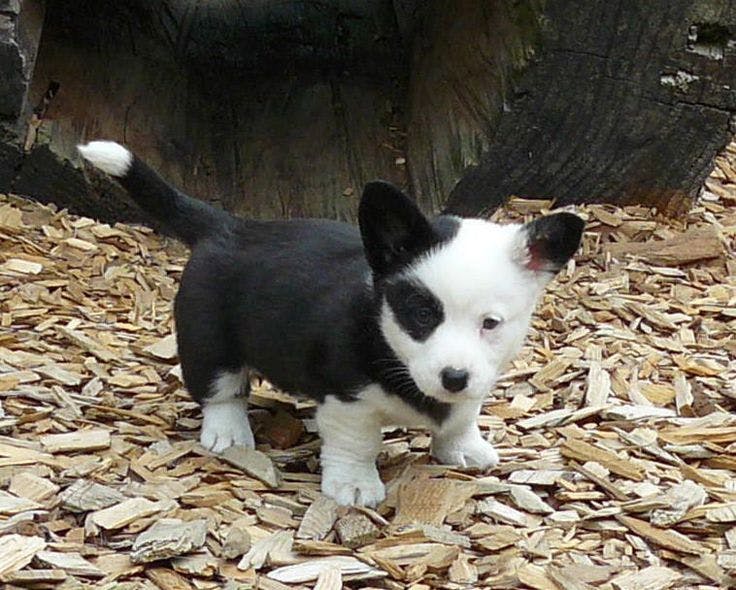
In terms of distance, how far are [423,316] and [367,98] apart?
3.19m

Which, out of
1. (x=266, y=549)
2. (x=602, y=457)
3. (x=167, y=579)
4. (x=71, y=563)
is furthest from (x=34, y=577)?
(x=602, y=457)

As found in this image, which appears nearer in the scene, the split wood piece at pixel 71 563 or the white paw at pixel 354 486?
the split wood piece at pixel 71 563

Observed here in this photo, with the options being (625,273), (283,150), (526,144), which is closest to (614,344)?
(625,273)

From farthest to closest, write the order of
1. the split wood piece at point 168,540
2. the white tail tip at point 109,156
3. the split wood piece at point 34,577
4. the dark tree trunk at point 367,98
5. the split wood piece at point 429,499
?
the dark tree trunk at point 367,98 < the white tail tip at point 109,156 < the split wood piece at point 429,499 < the split wood piece at point 168,540 < the split wood piece at point 34,577

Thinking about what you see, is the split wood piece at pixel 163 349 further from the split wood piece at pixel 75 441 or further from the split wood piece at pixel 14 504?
the split wood piece at pixel 14 504

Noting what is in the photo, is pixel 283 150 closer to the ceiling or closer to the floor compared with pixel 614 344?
closer to the ceiling

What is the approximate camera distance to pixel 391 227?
2869 millimetres

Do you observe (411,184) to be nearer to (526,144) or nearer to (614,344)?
(526,144)

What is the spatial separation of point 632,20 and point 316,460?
192cm

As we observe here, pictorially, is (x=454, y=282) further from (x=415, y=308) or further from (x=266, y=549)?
(x=266, y=549)

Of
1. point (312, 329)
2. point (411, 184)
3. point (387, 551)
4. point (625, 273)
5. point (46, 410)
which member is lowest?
point (387, 551)

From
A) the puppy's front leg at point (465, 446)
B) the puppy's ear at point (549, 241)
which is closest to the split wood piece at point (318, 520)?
the puppy's front leg at point (465, 446)

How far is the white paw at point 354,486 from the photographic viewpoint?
300 cm

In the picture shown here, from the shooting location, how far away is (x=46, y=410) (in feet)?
→ 11.0
